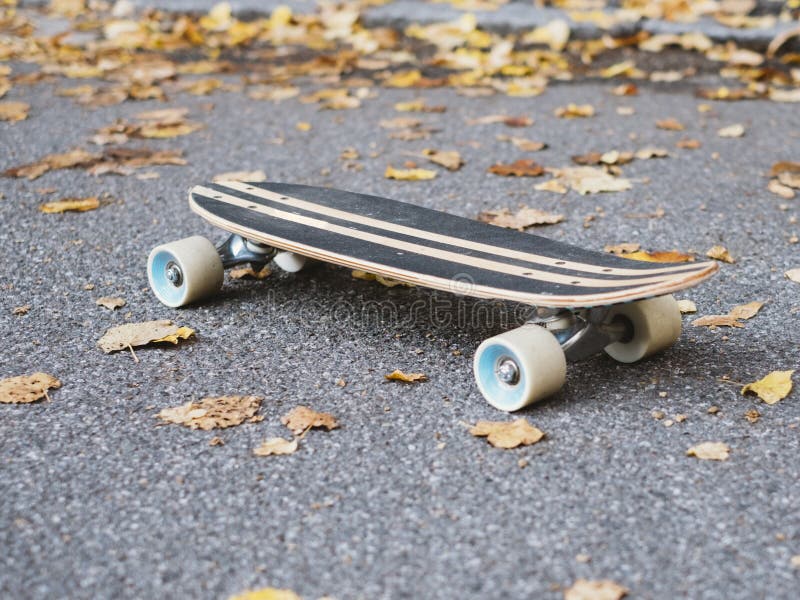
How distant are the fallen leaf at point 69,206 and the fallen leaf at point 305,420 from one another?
1.67 m

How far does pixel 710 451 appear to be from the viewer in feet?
6.28

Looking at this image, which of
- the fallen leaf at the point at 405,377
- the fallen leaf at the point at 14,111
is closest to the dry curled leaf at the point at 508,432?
the fallen leaf at the point at 405,377

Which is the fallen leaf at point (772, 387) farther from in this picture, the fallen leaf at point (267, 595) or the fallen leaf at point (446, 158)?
the fallen leaf at point (446, 158)

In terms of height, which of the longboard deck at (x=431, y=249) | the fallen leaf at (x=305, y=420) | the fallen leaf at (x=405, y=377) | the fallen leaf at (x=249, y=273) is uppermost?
the longboard deck at (x=431, y=249)

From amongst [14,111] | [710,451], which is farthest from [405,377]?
[14,111]

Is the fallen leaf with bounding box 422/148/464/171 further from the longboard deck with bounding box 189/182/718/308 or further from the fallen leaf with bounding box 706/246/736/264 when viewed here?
the fallen leaf with bounding box 706/246/736/264

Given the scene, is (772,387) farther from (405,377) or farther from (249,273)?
(249,273)

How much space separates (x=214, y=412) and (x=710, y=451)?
3.45ft

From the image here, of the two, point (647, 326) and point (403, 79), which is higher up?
point (647, 326)

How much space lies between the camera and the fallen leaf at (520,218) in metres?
3.21

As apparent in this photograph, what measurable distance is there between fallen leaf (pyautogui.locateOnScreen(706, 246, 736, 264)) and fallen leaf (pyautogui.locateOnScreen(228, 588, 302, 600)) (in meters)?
1.90

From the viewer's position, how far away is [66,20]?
639cm

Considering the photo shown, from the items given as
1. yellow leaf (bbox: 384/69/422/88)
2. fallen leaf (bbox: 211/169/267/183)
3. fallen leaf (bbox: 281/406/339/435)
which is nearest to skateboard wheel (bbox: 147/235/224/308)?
fallen leaf (bbox: 281/406/339/435)

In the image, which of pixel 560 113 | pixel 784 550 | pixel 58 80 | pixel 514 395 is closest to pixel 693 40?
pixel 560 113
